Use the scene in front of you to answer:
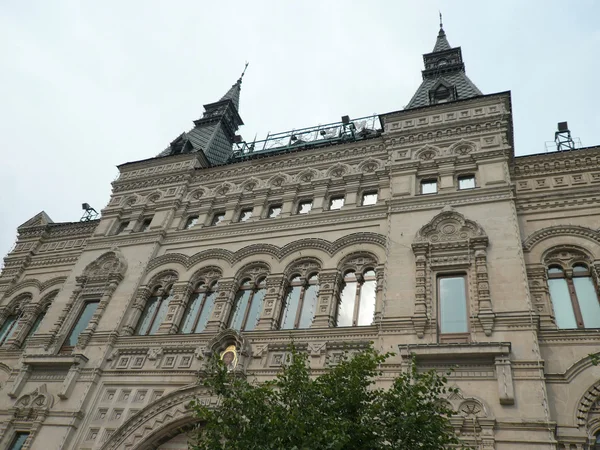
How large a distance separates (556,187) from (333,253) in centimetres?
817

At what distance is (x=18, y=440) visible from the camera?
17.2 meters

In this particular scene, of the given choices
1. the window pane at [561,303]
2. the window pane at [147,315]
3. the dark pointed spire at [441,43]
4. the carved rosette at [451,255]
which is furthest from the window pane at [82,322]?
the dark pointed spire at [441,43]

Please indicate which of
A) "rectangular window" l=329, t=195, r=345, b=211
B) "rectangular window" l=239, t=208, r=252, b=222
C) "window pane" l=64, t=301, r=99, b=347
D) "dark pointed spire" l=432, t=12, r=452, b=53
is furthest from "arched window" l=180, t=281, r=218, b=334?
"dark pointed spire" l=432, t=12, r=452, b=53

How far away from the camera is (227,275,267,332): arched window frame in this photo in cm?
1752

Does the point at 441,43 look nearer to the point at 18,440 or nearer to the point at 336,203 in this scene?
the point at 336,203

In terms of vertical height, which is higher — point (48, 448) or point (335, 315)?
point (335, 315)

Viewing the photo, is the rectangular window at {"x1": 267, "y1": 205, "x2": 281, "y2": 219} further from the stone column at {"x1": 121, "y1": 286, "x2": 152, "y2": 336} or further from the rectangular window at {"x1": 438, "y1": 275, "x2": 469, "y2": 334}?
the rectangular window at {"x1": 438, "y1": 275, "x2": 469, "y2": 334}

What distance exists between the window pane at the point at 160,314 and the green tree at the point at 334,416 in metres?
8.50

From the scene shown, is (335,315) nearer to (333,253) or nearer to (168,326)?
(333,253)

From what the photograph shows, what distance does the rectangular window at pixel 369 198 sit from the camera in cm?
1975

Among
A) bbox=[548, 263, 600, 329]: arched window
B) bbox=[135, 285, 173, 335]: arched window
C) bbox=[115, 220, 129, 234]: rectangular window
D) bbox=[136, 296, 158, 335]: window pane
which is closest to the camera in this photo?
bbox=[548, 263, 600, 329]: arched window

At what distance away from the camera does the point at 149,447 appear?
15.5 metres

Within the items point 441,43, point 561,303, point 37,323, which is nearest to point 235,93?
→ point 441,43

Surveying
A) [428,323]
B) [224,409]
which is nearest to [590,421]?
[428,323]
